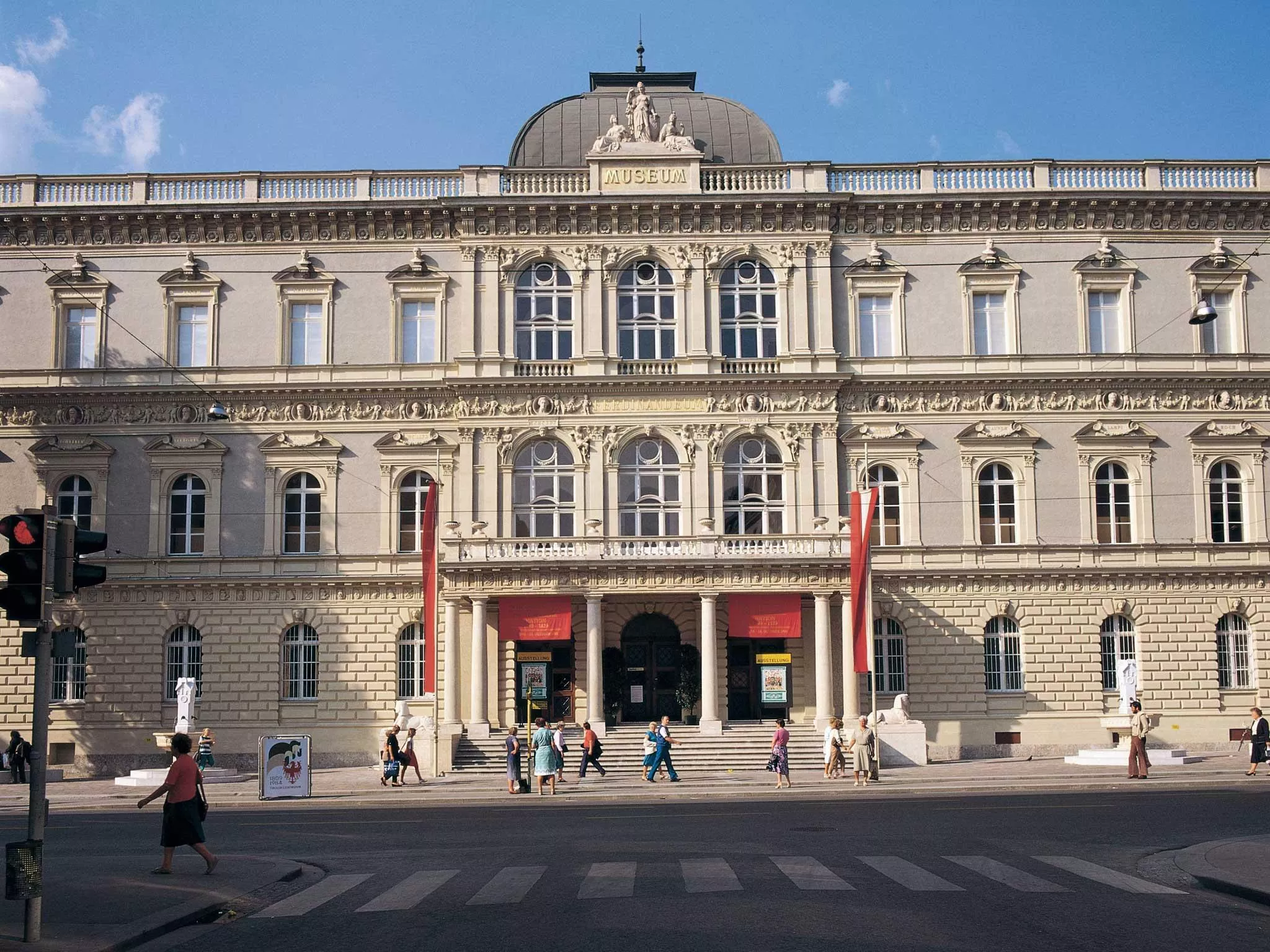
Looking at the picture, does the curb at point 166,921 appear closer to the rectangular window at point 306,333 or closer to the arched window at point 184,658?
the arched window at point 184,658

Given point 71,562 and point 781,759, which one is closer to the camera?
point 71,562

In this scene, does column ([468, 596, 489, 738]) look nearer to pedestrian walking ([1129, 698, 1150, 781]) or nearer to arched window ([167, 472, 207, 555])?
arched window ([167, 472, 207, 555])

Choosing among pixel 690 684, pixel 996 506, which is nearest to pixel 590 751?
pixel 690 684

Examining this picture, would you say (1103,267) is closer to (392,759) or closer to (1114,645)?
(1114,645)

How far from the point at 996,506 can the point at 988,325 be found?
623cm

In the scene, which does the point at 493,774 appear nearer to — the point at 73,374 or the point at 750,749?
the point at 750,749

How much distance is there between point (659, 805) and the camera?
29094mm

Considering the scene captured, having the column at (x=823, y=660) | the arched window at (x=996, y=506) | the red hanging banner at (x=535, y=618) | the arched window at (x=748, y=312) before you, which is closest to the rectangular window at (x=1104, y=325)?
the arched window at (x=996, y=506)

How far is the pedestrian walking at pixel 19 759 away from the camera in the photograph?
4169 cm

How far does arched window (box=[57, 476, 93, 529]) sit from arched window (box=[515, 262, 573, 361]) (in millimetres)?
15283

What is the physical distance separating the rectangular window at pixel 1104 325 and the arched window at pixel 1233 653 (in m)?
9.82

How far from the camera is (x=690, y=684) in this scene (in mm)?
44094

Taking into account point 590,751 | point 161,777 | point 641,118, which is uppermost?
point 641,118

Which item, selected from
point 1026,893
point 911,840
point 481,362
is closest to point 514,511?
point 481,362
